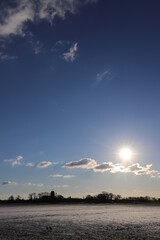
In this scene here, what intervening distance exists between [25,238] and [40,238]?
Result: 1.39m

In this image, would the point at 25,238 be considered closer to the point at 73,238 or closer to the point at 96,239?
the point at 73,238

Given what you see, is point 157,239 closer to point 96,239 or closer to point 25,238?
point 96,239

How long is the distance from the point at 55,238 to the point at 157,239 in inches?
375

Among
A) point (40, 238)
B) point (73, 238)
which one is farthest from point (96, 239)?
point (40, 238)

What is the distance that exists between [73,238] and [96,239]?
7.12 feet

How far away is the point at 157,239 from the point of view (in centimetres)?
2992

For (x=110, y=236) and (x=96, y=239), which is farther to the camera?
(x=110, y=236)

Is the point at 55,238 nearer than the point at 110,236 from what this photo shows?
Yes

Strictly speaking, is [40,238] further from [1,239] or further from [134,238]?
[134,238]

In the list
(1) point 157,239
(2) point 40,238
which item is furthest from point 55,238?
(1) point 157,239

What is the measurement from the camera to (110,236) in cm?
3234

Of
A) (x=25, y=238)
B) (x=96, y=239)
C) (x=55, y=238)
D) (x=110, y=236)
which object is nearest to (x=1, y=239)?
(x=25, y=238)

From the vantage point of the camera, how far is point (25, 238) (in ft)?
98.2

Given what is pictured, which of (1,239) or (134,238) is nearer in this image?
(1,239)
